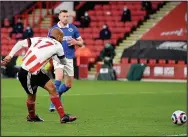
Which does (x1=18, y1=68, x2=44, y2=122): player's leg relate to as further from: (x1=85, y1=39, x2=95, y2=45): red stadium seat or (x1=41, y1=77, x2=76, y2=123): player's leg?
(x1=85, y1=39, x2=95, y2=45): red stadium seat

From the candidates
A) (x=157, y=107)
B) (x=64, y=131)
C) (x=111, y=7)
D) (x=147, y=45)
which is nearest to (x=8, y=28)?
(x=111, y=7)

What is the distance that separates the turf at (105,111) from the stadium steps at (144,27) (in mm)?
9537

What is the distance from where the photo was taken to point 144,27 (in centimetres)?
3575

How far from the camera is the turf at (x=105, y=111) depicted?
10809 mm

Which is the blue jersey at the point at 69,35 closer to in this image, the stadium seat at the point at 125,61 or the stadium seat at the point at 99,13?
the stadium seat at the point at 125,61

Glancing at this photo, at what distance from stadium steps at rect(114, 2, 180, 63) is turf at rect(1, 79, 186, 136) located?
9.54 metres

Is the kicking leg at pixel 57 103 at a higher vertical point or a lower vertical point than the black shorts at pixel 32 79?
lower

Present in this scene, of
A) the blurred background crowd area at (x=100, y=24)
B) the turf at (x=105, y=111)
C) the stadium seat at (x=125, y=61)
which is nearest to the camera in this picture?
the turf at (x=105, y=111)

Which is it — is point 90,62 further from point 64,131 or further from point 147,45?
point 64,131

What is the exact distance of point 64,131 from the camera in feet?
34.8

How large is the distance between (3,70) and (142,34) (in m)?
7.99

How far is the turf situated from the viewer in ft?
35.5

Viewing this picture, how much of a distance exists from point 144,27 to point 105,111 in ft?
69.6

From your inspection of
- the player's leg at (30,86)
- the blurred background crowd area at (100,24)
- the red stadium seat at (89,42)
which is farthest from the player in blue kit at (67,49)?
the red stadium seat at (89,42)
